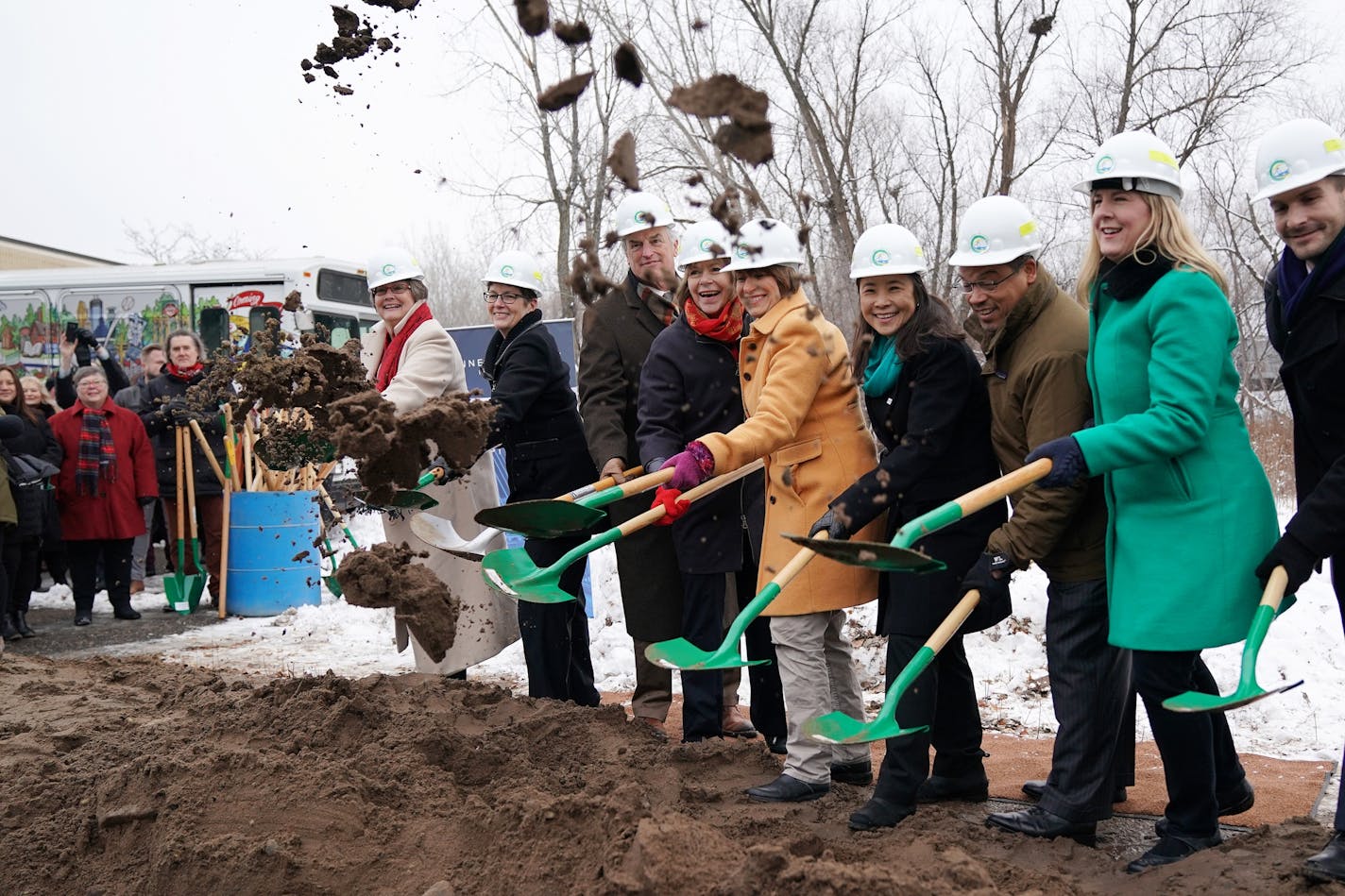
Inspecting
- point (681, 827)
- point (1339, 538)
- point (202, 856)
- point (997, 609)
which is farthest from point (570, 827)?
point (1339, 538)

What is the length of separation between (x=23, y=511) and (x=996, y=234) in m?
7.48

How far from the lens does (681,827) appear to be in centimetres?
313

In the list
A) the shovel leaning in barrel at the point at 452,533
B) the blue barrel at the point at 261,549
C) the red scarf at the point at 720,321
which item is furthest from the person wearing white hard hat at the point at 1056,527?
the blue barrel at the point at 261,549

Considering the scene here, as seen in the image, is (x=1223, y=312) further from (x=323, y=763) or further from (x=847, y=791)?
(x=323, y=763)

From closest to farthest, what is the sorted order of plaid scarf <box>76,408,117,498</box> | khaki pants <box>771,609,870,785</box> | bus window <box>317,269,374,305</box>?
khaki pants <box>771,609,870,785</box> < plaid scarf <box>76,408,117,498</box> < bus window <box>317,269,374,305</box>

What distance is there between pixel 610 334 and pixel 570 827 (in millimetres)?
2463

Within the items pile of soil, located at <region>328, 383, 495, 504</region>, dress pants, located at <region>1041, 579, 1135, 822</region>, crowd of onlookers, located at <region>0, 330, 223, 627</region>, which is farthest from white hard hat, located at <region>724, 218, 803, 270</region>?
crowd of onlookers, located at <region>0, 330, 223, 627</region>

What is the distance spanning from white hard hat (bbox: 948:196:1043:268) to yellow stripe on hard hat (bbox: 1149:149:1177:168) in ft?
1.56

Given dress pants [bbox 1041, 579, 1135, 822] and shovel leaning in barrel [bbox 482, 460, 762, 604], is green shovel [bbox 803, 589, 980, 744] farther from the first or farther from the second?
shovel leaning in barrel [bbox 482, 460, 762, 604]

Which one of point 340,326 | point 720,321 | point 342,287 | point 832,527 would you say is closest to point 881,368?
point 832,527

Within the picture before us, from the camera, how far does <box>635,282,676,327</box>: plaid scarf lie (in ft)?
17.6

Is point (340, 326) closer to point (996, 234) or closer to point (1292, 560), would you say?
point (996, 234)

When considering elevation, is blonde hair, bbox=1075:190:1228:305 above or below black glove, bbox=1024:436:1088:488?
above

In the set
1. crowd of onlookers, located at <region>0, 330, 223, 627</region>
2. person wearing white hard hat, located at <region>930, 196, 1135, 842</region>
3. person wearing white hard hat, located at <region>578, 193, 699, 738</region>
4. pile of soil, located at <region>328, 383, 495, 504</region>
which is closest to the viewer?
person wearing white hard hat, located at <region>930, 196, 1135, 842</region>
